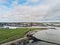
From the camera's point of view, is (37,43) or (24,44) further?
(37,43)

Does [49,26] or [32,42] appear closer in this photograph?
[32,42]

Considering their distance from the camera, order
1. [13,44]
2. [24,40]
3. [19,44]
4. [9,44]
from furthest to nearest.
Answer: [24,40] → [19,44] → [13,44] → [9,44]

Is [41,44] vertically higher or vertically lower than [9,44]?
lower

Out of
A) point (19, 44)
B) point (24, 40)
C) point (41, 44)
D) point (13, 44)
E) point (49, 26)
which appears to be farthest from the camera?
point (49, 26)

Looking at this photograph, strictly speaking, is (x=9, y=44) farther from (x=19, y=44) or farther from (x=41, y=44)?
(x=41, y=44)

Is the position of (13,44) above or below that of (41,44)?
above

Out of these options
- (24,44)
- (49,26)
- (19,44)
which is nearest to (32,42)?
(24,44)

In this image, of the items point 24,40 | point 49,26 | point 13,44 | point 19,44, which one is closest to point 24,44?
point 24,40

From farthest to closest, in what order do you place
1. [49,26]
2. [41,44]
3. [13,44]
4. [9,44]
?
1. [49,26]
2. [41,44]
3. [13,44]
4. [9,44]

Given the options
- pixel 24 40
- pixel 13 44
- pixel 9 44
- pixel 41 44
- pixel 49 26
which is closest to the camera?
pixel 9 44

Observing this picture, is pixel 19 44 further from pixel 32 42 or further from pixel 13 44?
pixel 32 42
